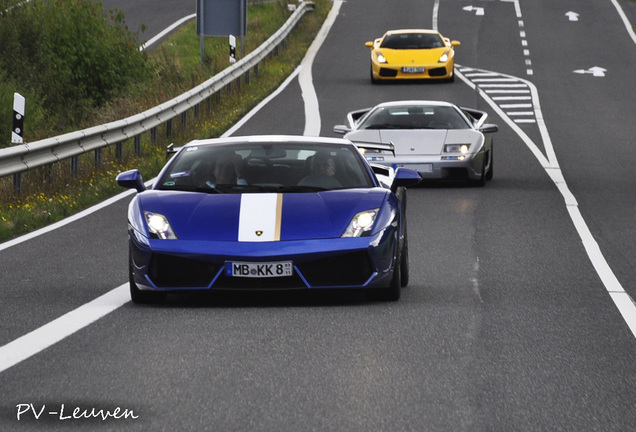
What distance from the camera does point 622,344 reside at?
330 inches

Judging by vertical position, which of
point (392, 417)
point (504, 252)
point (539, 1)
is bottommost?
point (539, 1)

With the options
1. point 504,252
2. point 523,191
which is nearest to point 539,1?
point 523,191

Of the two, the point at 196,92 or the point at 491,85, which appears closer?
the point at 196,92

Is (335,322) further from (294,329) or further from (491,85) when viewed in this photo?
(491,85)

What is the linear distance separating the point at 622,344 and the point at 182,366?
2622 millimetres

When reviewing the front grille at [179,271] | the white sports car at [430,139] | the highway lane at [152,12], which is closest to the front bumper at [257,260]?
the front grille at [179,271]

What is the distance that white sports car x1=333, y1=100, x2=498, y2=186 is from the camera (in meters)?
19.6

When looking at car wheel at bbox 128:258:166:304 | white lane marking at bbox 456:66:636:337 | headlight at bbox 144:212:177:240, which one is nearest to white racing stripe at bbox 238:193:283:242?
headlight at bbox 144:212:177:240

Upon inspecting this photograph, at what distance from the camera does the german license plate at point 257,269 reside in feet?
30.7

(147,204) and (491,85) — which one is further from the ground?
(147,204)

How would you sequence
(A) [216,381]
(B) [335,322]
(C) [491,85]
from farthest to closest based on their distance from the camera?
(C) [491,85], (B) [335,322], (A) [216,381]

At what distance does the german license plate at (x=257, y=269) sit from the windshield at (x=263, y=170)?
95 cm

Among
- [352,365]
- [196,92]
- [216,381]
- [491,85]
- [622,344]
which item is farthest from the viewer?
[491,85]

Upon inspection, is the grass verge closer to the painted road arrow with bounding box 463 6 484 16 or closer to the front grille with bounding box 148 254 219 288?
the front grille with bounding box 148 254 219 288
